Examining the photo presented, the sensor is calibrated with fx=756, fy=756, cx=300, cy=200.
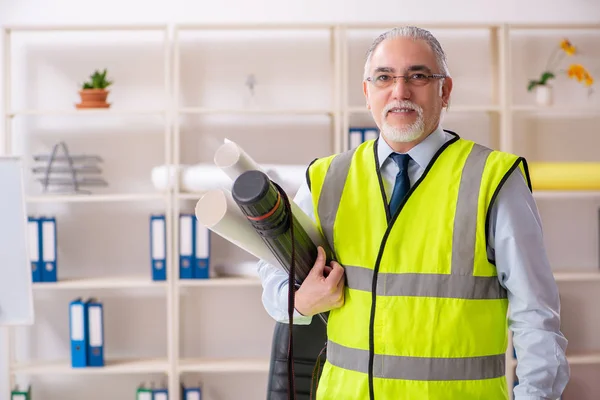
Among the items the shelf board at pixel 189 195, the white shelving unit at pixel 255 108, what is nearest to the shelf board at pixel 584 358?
the white shelving unit at pixel 255 108

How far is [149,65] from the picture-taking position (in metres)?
3.74

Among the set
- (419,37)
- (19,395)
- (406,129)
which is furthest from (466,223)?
(19,395)

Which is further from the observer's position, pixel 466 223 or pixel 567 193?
pixel 567 193

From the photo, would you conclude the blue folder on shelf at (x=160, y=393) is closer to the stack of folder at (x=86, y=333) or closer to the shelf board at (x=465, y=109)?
the stack of folder at (x=86, y=333)

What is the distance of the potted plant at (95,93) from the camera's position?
137 inches

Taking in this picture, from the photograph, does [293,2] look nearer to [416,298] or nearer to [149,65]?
[149,65]

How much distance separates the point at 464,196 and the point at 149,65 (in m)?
2.64

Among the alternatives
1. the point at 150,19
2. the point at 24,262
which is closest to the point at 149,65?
the point at 150,19

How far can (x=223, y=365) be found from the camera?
3543 millimetres

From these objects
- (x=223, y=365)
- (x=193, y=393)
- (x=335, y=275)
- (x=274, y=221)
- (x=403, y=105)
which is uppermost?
(x=403, y=105)

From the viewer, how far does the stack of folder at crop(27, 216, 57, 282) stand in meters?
3.43

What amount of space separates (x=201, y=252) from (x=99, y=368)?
0.71m

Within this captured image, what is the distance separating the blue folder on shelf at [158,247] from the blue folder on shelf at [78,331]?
35 centimetres

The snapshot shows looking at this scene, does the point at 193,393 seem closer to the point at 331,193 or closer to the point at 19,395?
the point at 19,395
